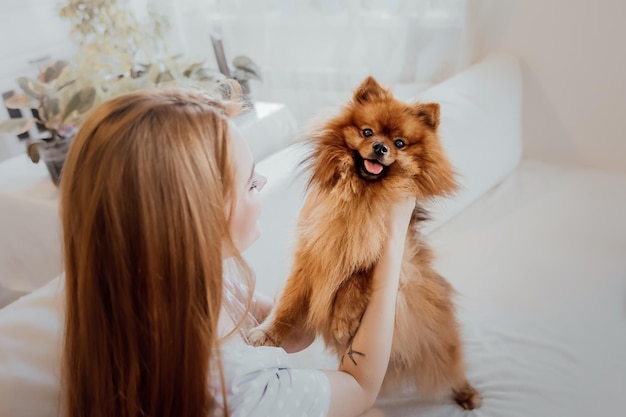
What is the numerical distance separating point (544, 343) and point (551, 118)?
1014 millimetres

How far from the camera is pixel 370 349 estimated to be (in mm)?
744

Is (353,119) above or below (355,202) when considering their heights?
above

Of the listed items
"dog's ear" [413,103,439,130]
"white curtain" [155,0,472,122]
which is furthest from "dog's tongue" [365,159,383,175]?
"white curtain" [155,0,472,122]

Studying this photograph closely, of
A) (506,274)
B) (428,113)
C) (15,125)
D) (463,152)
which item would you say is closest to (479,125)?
(463,152)

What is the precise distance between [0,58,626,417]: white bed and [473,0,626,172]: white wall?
0.11 metres

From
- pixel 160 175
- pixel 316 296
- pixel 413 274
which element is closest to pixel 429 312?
pixel 413 274

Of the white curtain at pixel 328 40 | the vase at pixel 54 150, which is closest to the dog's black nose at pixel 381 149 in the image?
the white curtain at pixel 328 40

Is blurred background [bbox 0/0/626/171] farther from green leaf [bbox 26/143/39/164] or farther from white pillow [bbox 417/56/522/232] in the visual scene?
green leaf [bbox 26/143/39/164]

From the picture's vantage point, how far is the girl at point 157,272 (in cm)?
60

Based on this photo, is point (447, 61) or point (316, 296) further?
point (447, 61)

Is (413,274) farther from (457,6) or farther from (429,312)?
(457,6)

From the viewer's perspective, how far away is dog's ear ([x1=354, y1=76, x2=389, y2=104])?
0.81 metres

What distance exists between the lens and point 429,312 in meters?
0.87

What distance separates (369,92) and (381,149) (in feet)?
0.45
